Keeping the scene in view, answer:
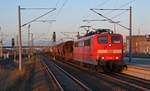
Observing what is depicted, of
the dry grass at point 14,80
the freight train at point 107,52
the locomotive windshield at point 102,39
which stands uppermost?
the locomotive windshield at point 102,39

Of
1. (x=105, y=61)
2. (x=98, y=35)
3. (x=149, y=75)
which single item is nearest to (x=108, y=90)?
(x=149, y=75)

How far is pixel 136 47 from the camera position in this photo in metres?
82.4

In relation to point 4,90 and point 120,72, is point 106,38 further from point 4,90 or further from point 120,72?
point 4,90

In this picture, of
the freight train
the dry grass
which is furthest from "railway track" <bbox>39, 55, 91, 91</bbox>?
the freight train

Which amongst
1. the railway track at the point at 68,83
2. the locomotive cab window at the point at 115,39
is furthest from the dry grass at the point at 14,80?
the locomotive cab window at the point at 115,39

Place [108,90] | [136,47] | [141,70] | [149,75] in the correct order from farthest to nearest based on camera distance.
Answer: [136,47], [141,70], [149,75], [108,90]

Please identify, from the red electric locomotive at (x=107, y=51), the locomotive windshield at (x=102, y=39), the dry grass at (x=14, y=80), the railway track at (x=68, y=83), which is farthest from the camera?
the locomotive windshield at (x=102, y=39)

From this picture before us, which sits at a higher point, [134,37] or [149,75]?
[134,37]

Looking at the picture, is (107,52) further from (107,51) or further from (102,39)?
(102,39)

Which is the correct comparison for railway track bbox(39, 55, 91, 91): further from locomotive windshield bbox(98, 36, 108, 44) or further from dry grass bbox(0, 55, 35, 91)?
locomotive windshield bbox(98, 36, 108, 44)

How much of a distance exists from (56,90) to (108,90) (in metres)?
2.84

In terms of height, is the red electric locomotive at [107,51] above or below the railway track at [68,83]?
above

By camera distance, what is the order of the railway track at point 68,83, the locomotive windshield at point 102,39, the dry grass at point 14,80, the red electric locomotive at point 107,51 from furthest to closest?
the locomotive windshield at point 102,39, the red electric locomotive at point 107,51, the dry grass at point 14,80, the railway track at point 68,83

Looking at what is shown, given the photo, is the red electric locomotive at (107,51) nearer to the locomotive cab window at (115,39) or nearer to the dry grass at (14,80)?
the locomotive cab window at (115,39)
